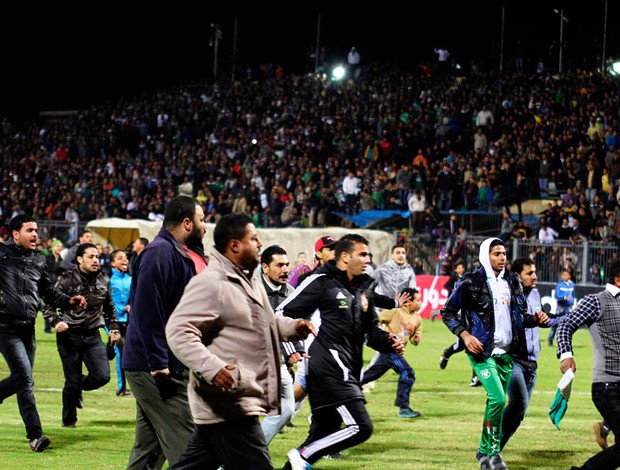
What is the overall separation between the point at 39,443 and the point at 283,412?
7.71ft

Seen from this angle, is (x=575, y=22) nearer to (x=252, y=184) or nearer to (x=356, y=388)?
(x=252, y=184)

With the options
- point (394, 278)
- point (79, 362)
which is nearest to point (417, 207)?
point (394, 278)

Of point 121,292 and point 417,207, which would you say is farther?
point 417,207

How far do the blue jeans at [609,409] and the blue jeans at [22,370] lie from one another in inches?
195

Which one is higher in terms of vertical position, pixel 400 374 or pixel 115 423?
pixel 400 374

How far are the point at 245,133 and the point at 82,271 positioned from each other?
35.4 meters

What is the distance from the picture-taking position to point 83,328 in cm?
1138

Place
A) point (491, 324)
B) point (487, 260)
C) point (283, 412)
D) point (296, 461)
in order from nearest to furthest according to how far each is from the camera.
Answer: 1. point (296, 461)
2. point (283, 412)
3. point (491, 324)
4. point (487, 260)

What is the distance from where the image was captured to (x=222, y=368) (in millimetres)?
5457

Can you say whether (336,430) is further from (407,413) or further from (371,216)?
(371,216)

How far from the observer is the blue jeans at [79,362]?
11.2 meters

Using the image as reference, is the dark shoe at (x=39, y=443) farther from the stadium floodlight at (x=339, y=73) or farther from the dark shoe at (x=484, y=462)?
the stadium floodlight at (x=339, y=73)

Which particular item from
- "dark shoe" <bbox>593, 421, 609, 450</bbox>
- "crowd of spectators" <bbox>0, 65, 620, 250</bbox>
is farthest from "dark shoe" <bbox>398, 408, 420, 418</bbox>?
"crowd of spectators" <bbox>0, 65, 620, 250</bbox>

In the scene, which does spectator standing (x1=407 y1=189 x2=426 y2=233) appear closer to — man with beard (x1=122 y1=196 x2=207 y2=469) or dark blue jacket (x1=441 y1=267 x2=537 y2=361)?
dark blue jacket (x1=441 y1=267 x2=537 y2=361)
